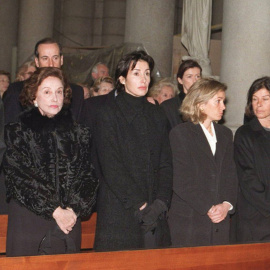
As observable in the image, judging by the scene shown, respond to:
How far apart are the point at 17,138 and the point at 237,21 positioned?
15.0ft

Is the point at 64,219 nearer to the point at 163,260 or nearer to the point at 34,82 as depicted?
the point at 163,260

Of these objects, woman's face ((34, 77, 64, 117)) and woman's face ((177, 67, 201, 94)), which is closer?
woman's face ((34, 77, 64, 117))

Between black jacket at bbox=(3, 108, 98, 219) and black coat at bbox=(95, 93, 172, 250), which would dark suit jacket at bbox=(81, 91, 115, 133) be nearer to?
black coat at bbox=(95, 93, 172, 250)

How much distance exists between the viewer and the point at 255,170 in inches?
206

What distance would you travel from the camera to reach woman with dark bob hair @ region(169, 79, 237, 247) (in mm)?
4988

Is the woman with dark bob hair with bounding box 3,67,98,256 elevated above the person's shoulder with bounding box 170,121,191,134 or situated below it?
below

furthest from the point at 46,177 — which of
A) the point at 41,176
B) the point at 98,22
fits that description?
the point at 98,22

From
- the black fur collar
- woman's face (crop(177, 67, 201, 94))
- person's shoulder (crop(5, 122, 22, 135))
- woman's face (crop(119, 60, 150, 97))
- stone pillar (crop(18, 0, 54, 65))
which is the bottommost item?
person's shoulder (crop(5, 122, 22, 135))

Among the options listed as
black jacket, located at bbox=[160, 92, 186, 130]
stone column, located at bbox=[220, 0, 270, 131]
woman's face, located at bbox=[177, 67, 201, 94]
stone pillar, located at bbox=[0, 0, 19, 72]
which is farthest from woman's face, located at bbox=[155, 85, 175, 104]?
stone pillar, located at bbox=[0, 0, 19, 72]

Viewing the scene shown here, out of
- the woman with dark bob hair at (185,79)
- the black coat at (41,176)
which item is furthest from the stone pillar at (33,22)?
the black coat at (41,176)

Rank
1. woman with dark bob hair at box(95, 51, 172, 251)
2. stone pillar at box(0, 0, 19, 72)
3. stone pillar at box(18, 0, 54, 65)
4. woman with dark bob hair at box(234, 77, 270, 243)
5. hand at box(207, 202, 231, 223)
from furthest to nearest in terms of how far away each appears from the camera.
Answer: stone pillar at box(0, 0, 19, 72) < stone pillar at box(18, 0, 54, 65) < woman with dark bob hair at box(234, 77, 270, 243) < hand at box(207, 202, 231, 223) < woman with dark bob hair at box(95, 51, 172, 251)

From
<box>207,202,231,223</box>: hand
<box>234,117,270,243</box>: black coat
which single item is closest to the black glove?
<box>207,202,231,223</box>: hand

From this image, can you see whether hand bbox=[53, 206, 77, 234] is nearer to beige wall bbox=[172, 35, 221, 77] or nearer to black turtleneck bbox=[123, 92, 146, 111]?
black turtleneck bbox=[123, 92, 146, 111]

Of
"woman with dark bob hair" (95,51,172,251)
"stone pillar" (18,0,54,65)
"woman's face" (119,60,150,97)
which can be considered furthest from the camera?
"stone pillar" (18,0,54,65)
